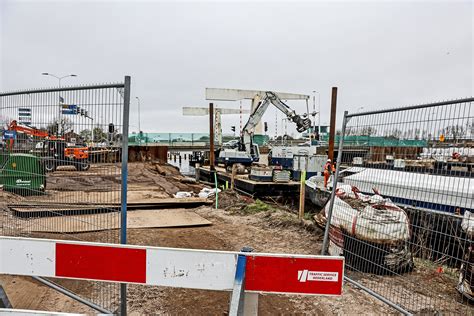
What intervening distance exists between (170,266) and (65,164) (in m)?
2.34

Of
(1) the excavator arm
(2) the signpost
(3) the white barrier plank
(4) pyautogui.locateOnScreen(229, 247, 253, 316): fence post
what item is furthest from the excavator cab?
(1) the excavator arm

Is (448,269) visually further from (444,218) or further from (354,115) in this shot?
(354,115)

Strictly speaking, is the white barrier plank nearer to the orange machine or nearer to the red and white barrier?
the red and white barrier

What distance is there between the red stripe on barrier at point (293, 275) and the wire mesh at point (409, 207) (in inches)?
67.3

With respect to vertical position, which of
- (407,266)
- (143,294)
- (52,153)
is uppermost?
(52,153)

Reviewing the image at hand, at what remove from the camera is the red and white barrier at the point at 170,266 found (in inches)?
83.0

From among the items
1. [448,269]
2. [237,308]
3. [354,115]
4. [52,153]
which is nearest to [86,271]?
[237,308]

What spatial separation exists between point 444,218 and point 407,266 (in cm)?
94

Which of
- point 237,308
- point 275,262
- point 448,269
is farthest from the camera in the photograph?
point 448,269

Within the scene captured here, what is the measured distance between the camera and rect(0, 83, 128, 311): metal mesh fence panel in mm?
3254

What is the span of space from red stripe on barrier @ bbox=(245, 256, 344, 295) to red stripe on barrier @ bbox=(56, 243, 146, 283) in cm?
77

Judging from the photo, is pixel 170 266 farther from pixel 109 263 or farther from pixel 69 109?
pixel 69 109

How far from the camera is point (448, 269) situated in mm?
4750

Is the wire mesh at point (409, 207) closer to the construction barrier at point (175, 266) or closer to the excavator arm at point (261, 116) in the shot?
the construction barrier at point (175, 266)
